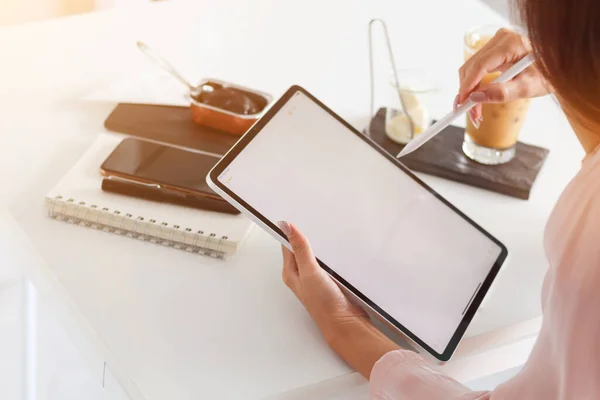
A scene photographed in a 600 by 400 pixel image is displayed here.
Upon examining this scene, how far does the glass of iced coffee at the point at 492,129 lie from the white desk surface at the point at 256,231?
5 cm

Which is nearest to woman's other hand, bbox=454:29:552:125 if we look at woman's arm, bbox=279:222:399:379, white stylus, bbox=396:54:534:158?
white stylus, bbox=396:54:534:158

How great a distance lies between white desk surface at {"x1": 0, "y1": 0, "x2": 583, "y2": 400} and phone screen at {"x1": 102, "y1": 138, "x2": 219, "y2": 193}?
0.25 feet

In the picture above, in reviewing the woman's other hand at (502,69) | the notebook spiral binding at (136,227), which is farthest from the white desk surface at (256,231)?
the woman's other hand at (502,69)

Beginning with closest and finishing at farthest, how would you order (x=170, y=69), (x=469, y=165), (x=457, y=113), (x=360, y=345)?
(x=360, y=345)
(x=457, y=113)
(x=469, y=165)
(x=170, y=69)

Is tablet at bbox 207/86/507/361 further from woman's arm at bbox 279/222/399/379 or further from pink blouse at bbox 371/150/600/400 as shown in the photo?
pink blouse at bbox 371/150/600/400

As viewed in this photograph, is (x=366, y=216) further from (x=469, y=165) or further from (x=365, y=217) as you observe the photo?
(x=469, y=165)

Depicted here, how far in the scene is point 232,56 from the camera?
107 centimetres

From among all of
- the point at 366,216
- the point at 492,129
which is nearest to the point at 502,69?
the point at 492,129

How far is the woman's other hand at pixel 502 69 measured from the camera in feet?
2.58

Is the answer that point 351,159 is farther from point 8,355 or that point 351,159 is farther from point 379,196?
point 8,355

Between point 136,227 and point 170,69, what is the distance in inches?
11.6

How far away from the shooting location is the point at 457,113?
76cm

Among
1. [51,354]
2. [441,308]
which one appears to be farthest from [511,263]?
[51,354]

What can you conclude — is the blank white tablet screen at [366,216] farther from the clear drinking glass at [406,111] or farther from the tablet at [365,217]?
the clear drinking glass at [406,111]
